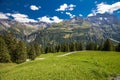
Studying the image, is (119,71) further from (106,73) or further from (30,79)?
(30,79)

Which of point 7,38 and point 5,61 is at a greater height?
point 7,38

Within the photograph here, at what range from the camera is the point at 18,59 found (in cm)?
7700

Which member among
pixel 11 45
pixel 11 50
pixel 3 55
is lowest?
pixel 3 55

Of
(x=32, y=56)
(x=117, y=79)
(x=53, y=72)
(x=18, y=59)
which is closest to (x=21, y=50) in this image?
(x=18, y=59)

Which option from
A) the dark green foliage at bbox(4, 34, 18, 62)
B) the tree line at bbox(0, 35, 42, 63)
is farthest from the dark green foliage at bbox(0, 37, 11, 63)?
the dark green foliage at bbox(4, 34, 18, 62)

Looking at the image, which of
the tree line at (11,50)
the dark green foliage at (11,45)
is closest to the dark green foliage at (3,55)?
the tree line at (11,50)

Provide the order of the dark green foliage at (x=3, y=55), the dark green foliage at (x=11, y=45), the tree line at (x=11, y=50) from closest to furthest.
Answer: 1. the dark green foliage at (x=3, y=55)
2. the tree line at (x=11, y=50)
3. the dark green foliage at (x=11, y=45)

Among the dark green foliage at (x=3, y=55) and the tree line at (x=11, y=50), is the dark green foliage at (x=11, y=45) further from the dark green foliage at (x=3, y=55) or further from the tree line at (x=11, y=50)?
the dark green foliage at (x=3, y=55)

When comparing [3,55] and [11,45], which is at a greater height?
[11,45]

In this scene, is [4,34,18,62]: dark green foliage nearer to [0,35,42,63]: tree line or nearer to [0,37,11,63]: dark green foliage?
[0,35,42,63]: tree line

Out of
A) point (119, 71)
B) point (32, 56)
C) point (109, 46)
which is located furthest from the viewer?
point (109, 46)

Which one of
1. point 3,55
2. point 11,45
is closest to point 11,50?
point 11,45

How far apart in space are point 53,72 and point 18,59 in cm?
5338

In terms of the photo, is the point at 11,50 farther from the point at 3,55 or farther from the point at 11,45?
the point at 3,55
